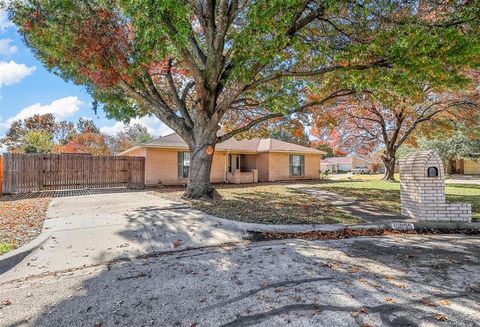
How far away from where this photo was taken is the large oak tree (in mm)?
6285

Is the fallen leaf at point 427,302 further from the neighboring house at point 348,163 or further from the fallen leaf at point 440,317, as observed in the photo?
the neighboring house at point 348,163

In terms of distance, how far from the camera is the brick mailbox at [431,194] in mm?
6402

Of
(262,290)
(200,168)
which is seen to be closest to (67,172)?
(200,168)

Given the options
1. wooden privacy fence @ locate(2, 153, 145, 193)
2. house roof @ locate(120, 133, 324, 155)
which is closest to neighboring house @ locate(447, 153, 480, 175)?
house roof @ locate(120, 133, 324, 155)

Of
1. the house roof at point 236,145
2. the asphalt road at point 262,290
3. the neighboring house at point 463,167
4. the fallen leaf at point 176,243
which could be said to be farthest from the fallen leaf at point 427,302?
the neighboring house at point 463,167

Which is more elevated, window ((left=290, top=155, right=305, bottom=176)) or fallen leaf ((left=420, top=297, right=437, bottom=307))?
window ((left=290, top=155, right=305, bottom=176))

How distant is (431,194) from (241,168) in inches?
625

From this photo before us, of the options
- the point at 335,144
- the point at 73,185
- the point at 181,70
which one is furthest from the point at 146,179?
the point at 335,144

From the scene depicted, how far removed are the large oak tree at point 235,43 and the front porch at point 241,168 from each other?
8756 mm

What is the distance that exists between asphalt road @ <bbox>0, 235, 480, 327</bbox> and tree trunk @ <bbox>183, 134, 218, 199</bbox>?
5150 mm

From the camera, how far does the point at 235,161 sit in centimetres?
2069

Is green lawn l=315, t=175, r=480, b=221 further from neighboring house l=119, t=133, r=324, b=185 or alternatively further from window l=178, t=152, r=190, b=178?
window l=178, t=152, r=190, b=178

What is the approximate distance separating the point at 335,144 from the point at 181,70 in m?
A: 17.9

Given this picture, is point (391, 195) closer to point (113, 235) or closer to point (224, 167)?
point (224, 167)
